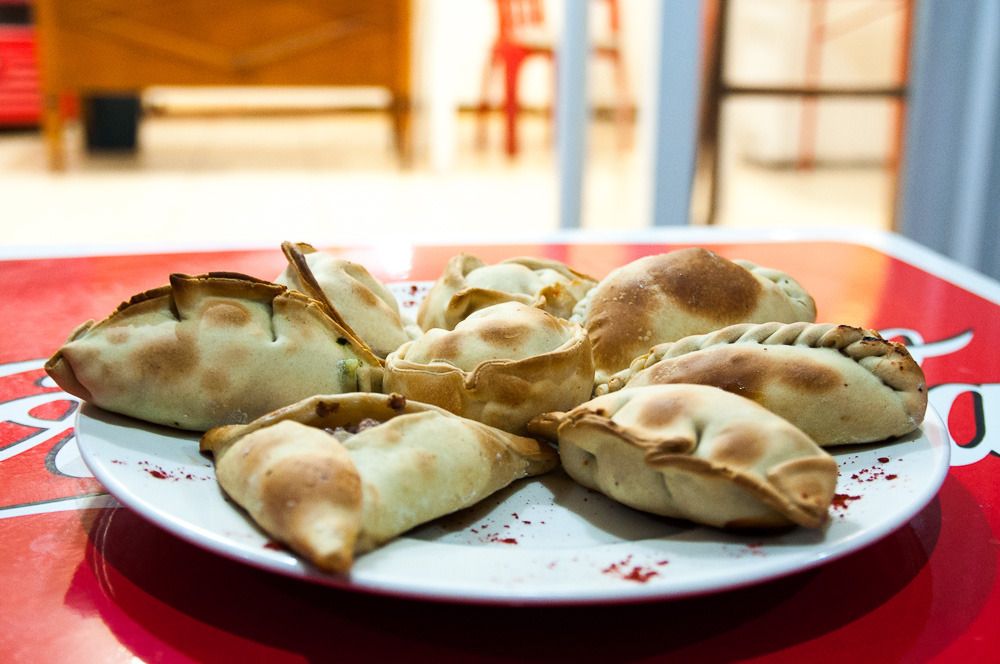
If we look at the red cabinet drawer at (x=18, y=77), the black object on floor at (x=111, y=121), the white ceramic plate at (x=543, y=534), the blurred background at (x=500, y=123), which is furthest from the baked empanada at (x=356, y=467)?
the red cabinet drawer at (x=18, y=77)

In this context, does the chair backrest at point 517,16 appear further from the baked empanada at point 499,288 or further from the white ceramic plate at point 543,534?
the white ceramic plate at point 543,534

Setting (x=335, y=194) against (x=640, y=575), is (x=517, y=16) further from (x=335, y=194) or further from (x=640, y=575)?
(x=640, y=575)

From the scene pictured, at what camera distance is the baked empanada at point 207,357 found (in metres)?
0.63

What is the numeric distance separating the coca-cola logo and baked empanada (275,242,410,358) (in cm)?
19

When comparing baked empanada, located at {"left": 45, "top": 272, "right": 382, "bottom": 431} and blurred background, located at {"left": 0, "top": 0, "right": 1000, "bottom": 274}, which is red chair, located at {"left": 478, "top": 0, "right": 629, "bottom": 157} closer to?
blurred background, located at {"left": 0, "top": 0, "right": 1000, "bottom": 274}

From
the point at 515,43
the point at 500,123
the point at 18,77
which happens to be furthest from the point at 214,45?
the point at 500,123

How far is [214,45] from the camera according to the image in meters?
4.95

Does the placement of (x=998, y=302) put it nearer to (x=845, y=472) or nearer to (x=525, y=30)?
(x=845, y=472)

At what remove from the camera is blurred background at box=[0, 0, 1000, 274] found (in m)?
2.91

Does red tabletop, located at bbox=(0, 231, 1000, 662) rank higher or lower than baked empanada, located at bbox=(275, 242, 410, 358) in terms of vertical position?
lower

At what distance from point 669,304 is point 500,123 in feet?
20.1

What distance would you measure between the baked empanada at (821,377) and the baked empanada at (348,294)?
197 mm

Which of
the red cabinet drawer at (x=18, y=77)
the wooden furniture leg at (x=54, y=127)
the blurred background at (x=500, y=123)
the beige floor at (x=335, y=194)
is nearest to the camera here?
the blurred background at (x=500, y=123)

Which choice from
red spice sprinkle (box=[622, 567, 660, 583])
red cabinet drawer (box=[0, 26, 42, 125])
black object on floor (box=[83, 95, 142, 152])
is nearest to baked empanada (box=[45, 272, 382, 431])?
red spice sprinkle (box=[622, 567, 660, 583])
